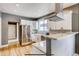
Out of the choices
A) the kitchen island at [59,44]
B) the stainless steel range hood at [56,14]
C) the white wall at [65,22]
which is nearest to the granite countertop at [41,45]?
the kitchen island at [59,44]

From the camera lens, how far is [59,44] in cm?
139

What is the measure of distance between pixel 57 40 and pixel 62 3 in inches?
21.3

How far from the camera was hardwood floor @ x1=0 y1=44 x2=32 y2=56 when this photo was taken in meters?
1.33

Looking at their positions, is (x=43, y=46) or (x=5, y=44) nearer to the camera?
(x=5, y=44)

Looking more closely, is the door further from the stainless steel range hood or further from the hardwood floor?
the stainless steel range hood

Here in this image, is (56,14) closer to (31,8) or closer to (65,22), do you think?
(65,22)

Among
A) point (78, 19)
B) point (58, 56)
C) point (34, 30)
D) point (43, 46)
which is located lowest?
point (58, 56)

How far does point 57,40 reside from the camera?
139 centimetres

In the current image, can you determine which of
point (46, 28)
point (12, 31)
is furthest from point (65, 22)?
point (12, 31)

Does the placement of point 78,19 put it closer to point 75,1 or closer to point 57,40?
point 75,1

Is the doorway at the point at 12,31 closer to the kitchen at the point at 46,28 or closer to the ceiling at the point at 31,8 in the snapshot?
the kitchen at the point at 46,28

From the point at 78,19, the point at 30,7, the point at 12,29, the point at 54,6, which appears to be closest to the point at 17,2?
the point at 30,7

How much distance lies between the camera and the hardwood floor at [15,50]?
1333mm

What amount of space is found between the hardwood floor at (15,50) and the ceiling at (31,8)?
18.4 inches
